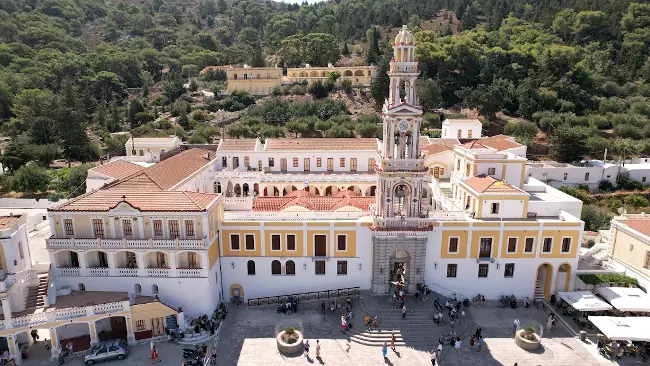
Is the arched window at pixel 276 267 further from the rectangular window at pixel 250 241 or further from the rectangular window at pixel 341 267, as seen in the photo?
the rectangular window at pixel 341 267

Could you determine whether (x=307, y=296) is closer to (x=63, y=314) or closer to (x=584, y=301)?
(x=63, y=314)

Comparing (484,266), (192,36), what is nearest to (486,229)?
(484,266)

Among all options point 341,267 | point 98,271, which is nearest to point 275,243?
point 341,267

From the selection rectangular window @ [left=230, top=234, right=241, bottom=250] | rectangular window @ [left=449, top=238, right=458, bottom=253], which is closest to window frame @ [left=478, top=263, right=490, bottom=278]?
rectangular window @ [left=449, top=238, right=458, bottom=253]

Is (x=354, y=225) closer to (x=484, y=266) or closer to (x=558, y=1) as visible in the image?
(x=484, y=266)

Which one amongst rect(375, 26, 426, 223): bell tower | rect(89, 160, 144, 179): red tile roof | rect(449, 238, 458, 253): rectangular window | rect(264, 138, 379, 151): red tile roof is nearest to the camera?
rect(375, 26, 426, 223): bell tower

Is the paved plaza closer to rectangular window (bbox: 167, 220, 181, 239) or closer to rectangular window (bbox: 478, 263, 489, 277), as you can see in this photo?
rectangular window (bbox: 478, 263, 489, 277)

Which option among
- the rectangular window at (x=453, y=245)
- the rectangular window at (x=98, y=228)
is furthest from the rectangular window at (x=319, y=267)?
the rectangular window at (x=98, y=228)
